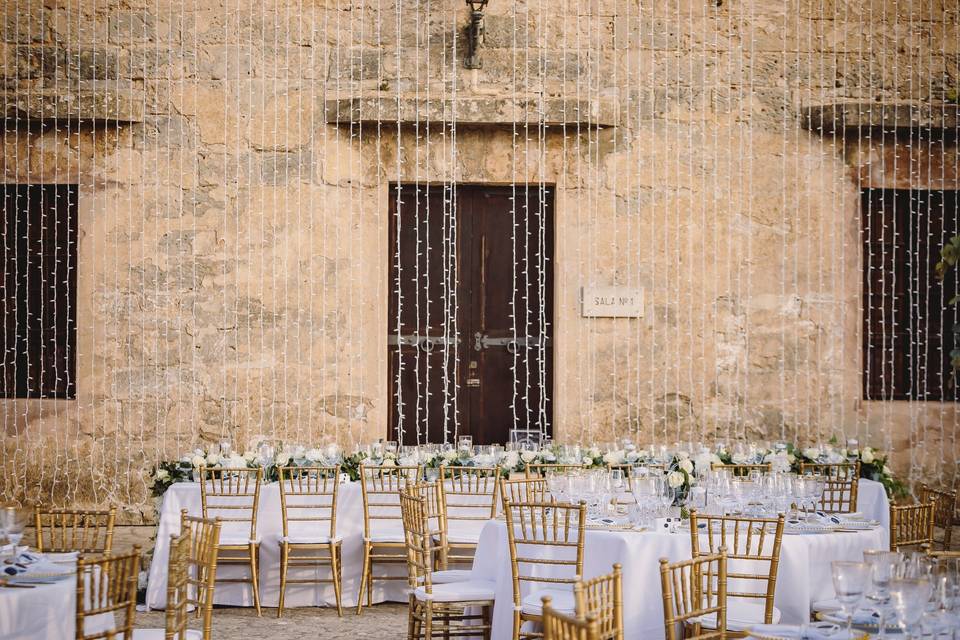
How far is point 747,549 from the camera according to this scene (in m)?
4.89

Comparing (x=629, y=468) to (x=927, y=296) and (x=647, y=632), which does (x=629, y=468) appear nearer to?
(x=647, y=632)

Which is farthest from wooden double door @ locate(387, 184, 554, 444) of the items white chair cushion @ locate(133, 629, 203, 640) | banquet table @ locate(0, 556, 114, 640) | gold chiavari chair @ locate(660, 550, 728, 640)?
banquet table @ locate(0, 556, 114, 640)

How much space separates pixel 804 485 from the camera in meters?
5.48

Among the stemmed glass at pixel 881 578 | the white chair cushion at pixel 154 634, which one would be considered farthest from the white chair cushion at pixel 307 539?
the stemmed glass at pixel 881 578

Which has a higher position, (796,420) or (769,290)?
(769,290)

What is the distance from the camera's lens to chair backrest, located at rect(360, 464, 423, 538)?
680 centimetres

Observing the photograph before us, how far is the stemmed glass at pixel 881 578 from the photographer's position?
3.34 metres

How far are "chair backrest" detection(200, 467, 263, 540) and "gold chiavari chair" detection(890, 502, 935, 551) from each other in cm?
331

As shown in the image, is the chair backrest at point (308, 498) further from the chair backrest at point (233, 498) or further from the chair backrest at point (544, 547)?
the chair backrest at point (544, 547)

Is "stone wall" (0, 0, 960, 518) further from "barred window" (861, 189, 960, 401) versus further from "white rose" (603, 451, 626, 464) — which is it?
"white rose" (603, 451, 626, 464)

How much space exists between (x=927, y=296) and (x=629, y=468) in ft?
12.2

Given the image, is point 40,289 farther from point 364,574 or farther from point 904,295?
point 904,295

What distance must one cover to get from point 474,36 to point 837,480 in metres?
4.39

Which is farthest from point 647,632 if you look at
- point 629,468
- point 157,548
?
point 157,548
